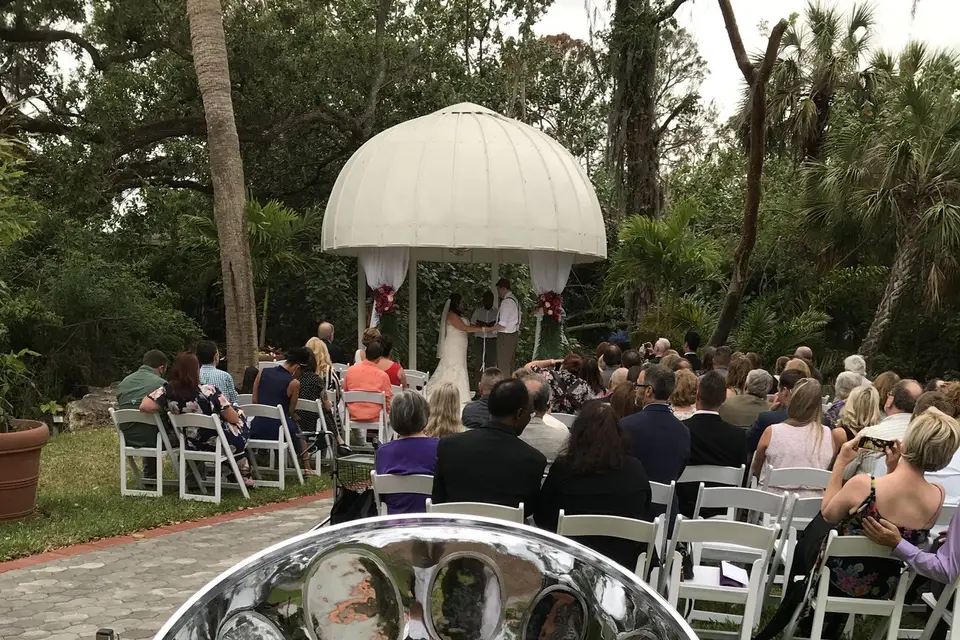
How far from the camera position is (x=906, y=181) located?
1310cm

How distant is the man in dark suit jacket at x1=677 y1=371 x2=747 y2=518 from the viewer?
17.7 ft

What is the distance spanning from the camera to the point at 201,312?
736 inches

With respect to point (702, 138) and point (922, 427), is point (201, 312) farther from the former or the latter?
point (702, 138)

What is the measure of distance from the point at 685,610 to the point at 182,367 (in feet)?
15.4

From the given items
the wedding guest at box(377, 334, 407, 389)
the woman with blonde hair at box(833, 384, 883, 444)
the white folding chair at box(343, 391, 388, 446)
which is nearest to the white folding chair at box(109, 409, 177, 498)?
the white folding chair at box(343, 391, 388, 446)

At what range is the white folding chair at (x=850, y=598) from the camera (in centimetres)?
377

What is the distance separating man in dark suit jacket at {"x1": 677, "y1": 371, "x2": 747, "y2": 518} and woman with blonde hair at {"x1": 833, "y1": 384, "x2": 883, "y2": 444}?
65 centimetres

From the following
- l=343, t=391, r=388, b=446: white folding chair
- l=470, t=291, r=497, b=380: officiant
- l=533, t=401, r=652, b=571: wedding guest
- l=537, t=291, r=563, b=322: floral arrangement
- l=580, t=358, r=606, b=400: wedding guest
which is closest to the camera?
l=533, t=401, r=652, b=571: wedding guest

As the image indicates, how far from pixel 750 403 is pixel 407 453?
300cm

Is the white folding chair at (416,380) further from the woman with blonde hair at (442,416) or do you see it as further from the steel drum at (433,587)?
the steel drum at (433,587)

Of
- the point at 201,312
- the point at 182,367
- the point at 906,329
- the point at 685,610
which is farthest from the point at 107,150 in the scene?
the point at 906,329

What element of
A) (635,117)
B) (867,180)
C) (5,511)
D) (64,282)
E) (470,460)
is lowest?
(5,511)

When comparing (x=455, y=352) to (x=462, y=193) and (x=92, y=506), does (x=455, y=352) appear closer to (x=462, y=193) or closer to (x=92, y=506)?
(x=462, y=193)

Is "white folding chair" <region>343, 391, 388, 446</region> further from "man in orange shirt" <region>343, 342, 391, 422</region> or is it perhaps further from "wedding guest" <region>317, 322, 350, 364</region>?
"wedding guest" <region>317, 322, 350, 364</region>
